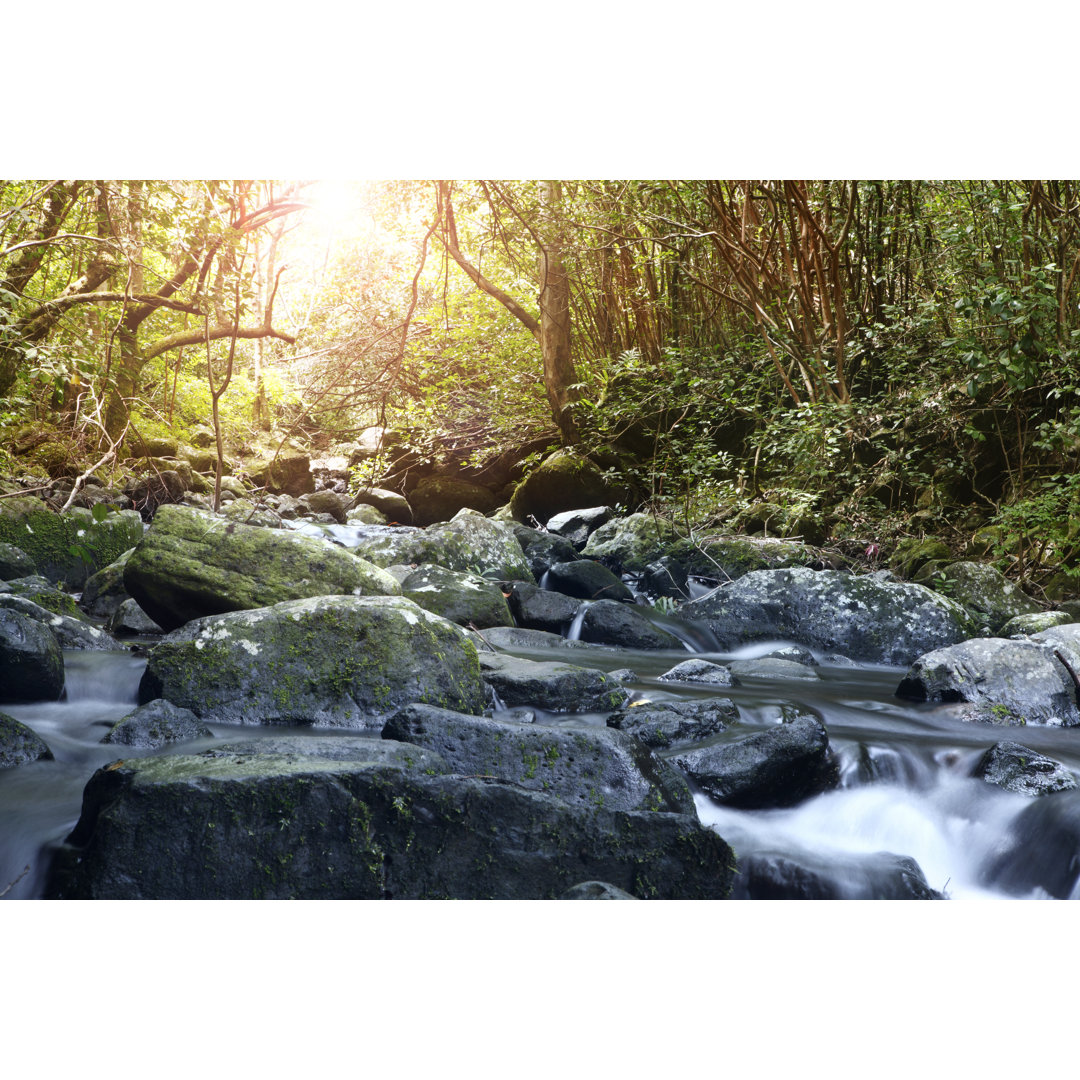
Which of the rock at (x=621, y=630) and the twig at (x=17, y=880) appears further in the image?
the rock at (x=621, y=630)

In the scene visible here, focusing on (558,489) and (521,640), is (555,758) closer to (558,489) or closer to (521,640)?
(521,640)

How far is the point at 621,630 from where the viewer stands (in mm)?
4953

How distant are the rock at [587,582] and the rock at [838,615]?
81 centimetres

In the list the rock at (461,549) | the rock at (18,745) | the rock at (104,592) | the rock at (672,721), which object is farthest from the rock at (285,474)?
the rock at (672,721)

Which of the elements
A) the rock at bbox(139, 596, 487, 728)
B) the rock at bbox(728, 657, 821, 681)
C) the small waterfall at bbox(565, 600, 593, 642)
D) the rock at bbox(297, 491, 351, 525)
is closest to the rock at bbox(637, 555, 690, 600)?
the small waterfall at bbox(565, 600, 593, 642)

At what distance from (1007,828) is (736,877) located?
3.17 ft

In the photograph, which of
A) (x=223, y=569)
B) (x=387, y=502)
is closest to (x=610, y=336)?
(x=387, y=502)

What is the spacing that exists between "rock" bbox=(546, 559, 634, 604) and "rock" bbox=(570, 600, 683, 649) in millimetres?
801

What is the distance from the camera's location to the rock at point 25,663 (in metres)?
3.16

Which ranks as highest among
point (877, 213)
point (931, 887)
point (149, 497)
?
point (877, 213)

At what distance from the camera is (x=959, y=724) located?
3.35 m

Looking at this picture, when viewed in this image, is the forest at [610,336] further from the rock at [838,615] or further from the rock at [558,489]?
the rock at [838,615]

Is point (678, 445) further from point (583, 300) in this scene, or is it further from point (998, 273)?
point (998, 273)
